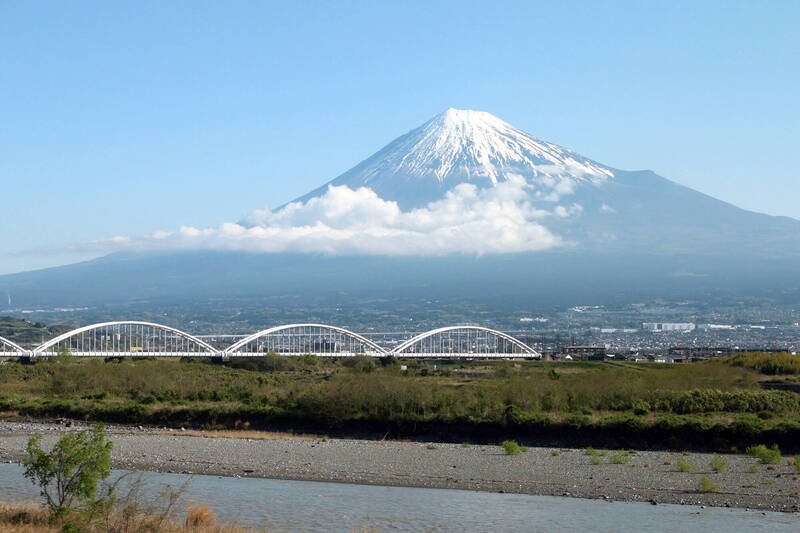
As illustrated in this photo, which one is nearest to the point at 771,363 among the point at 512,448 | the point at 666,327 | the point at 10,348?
the point at 512,448

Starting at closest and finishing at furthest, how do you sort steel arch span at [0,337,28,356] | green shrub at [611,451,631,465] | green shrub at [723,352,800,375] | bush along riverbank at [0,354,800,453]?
green shrub at [611,451,631,465], bush along riverbank at [0,354,800,453], green shrub at [723,352,800,375], steel arch span at [0,337,28,356]

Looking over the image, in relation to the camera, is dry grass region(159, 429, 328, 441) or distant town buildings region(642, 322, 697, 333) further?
distant town buildings region(642, 322, 697, 333)

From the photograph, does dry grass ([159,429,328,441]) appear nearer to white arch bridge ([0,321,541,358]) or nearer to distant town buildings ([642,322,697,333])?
white arch bridge ([0,321,541,358])

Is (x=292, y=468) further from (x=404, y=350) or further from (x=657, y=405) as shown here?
(x=404, y=350)

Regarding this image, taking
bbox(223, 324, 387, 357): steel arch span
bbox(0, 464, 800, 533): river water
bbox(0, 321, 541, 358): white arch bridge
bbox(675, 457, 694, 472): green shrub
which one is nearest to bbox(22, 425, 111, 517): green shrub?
bbox(0, 464, 800, 533): river water

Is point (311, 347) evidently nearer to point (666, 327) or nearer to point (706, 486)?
point (706, 486)

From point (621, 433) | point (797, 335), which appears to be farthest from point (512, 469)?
point (797, 335)
